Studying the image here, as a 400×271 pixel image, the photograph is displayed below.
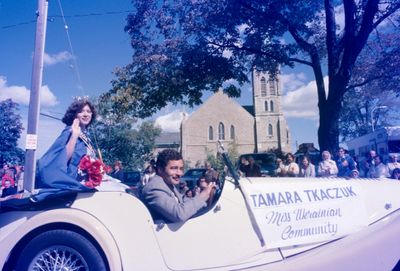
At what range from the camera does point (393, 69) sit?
41.1 feet

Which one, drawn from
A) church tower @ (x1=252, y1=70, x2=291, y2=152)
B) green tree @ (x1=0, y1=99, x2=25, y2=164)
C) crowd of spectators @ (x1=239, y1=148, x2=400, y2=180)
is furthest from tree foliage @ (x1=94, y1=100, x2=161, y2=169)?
crowd of spectators @ (x1=239, y1=148, x2=400, y2=180)

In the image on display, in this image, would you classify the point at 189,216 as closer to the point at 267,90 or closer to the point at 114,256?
the point at 114,256

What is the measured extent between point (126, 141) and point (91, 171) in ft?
135

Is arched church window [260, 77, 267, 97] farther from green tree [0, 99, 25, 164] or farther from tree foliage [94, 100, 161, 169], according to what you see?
green tree [0, 99, 25, 164]

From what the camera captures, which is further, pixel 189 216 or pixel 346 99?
pixel 346 99

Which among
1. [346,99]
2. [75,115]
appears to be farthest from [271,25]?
[346,99]

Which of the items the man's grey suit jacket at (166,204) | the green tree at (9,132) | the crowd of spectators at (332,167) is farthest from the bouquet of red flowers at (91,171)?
the green tree at (9,132)

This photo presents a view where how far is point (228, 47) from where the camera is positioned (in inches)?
522

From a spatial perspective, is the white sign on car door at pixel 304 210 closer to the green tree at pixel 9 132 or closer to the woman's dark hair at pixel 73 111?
the woman's dark hair at pixel 73 111

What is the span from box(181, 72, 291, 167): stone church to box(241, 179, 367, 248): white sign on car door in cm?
6124

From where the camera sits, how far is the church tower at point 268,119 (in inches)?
2603

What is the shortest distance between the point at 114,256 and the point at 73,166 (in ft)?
3.26

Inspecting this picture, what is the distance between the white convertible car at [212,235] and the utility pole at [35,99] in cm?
464

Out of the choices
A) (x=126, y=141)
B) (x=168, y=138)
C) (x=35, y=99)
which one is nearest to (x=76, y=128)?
(x=35, y=99)
